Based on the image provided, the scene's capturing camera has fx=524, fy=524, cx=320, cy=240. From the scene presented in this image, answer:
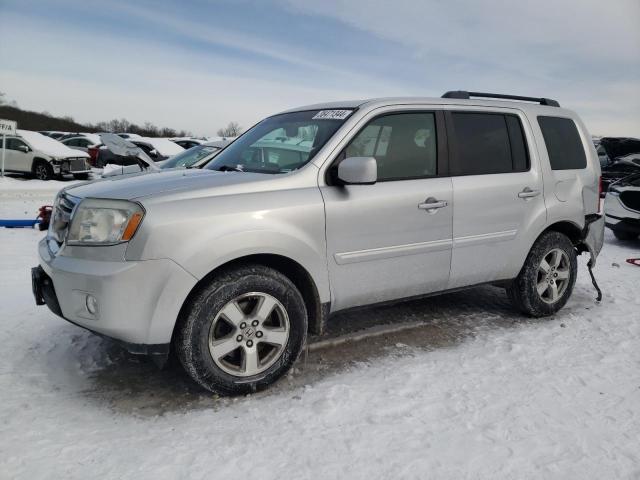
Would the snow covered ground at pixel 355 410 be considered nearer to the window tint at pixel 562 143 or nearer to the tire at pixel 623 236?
the window tint at pixel 562 143

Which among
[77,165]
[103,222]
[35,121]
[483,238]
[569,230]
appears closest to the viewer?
[103,222]

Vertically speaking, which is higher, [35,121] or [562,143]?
[35,121]

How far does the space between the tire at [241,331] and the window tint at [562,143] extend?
8.90ft

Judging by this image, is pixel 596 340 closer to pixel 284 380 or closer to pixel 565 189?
pixel 565 189

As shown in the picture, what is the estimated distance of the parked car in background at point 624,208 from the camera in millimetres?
8219

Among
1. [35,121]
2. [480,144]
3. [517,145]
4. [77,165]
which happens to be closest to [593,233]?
[517,145]

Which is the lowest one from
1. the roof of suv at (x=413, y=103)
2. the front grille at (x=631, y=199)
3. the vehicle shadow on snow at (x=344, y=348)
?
the vehicle shadow on snow at (x=344, y=348)

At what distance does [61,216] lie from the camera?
317 centimetres

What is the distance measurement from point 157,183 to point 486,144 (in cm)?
252

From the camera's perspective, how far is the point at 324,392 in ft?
10.3

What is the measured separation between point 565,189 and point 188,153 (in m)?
6.40

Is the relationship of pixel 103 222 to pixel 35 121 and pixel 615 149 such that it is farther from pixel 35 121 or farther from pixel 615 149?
pixel 35 121

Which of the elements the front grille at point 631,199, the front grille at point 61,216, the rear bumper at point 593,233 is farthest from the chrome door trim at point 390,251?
the front grille at point 631,199

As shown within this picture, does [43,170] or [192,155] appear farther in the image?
[43,170]
